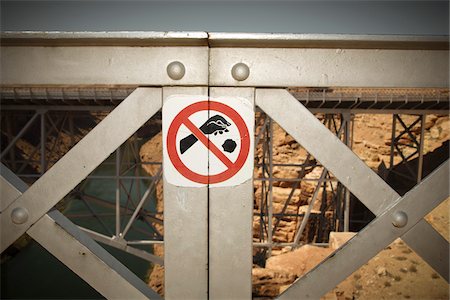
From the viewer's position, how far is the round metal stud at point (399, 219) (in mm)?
942

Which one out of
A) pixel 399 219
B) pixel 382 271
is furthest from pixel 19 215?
pixel 382 271

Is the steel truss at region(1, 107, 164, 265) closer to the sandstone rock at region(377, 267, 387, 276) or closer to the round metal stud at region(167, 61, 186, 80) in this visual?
the round metal stud at region(167, 61, 186, 80)

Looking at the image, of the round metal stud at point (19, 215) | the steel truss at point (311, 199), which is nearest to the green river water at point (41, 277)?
the steel truss at point (311, 199)

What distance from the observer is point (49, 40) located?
0.92 meters

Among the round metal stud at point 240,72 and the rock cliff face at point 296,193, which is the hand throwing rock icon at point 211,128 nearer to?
the round metal stud at point 240,72

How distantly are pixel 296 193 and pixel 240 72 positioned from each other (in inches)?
390

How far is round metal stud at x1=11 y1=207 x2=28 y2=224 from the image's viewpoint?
95cm

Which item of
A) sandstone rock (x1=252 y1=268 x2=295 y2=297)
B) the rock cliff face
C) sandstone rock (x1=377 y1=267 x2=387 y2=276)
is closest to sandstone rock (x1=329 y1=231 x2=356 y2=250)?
sandstone rock (x1=377 y1=267 x2=387 y2=276)

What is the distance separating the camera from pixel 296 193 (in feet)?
33.8

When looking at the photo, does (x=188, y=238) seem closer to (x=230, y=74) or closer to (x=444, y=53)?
(x=230, y=74)

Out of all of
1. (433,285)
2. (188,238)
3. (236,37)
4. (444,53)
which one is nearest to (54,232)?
(188,238)

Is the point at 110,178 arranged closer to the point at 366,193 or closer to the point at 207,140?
the point at 207,140

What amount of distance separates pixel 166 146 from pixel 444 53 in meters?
1.01

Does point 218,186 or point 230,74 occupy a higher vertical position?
point 230,74
